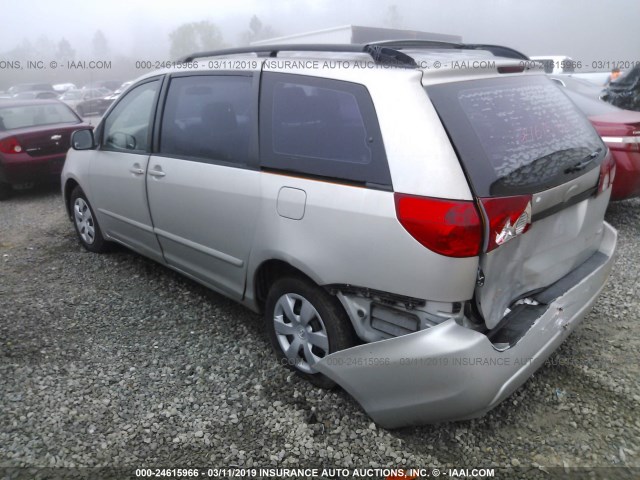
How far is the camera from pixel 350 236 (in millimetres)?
2162

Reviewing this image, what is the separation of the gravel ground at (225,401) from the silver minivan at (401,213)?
0.24 m

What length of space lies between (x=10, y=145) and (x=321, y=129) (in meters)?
6.01

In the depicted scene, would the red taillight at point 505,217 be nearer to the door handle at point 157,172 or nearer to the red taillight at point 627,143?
the door handle at point 157,172

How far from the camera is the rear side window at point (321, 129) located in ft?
7.15

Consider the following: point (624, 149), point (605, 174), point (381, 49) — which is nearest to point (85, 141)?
point (381, 49)

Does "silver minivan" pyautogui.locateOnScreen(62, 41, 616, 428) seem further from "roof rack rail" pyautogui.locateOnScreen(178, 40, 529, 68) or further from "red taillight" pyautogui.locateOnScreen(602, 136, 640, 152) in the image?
"red taillight" pyautogui.locateOnScreen(602, 136, 640, 152)

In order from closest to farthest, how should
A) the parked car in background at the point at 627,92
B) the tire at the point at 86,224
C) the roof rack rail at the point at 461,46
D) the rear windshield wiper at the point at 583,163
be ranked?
the rear windshield wiper at the point at 583,163 → the roof rack rail at the point at 461,46 → the tire at the point at 86,224 → the parked car in background at the point at 627,92

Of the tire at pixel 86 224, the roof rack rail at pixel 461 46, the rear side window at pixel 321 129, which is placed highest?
the roof rack rail at pixel 461 46

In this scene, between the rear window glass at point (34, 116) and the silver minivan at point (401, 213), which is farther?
the rear window glass at point (34, 116)

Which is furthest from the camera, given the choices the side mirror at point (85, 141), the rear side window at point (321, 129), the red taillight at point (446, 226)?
the side mirror at point (85, 141)

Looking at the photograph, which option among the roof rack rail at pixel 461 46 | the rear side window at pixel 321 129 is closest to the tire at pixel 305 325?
the rear side window at pixel 321 129

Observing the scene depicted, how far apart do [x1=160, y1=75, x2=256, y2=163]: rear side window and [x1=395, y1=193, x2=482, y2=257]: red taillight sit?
113 centimetres

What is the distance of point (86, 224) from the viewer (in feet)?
15.1

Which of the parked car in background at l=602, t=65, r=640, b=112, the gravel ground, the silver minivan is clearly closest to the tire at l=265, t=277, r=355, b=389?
the silver minivan
